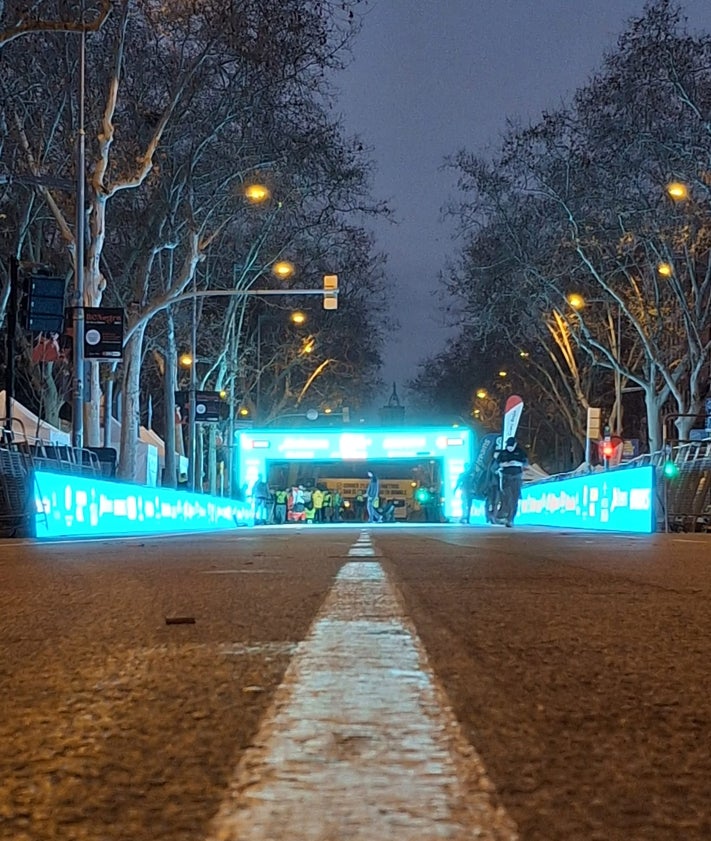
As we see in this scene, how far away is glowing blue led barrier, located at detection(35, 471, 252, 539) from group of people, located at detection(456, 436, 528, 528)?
260 inches

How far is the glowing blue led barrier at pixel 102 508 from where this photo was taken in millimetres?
13906

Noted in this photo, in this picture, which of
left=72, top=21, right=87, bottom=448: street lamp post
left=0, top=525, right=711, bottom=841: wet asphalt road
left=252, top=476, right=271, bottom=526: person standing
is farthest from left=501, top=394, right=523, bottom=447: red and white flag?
left=0, top=525, right=711, bottom=841: wet asphalt road

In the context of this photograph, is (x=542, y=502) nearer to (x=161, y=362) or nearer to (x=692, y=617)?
(x=161, y=362)

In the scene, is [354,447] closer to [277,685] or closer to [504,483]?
[504,483]

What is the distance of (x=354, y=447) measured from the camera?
154ft

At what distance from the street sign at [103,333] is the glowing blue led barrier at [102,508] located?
9.85 ft

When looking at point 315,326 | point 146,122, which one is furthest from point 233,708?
point 315,326

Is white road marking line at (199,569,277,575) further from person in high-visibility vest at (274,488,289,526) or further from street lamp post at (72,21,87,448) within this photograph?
person in high-visibility vest at (274,488,289,526)

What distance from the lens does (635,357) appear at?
4453 cm

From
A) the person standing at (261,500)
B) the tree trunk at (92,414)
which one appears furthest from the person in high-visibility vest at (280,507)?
the tree trunk at (92,414)

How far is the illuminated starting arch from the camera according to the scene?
152ft

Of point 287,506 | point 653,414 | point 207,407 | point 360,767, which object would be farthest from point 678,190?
point 360,767

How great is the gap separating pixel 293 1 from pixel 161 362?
2328 cm

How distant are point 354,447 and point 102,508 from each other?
99.8 feet
